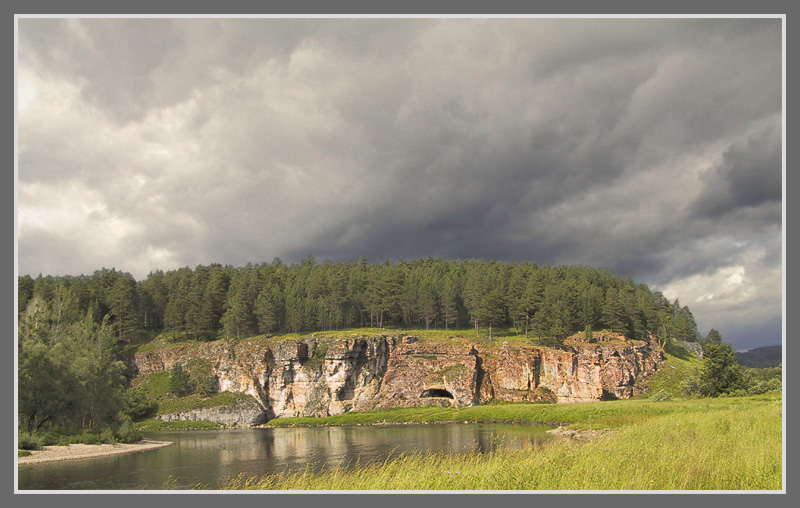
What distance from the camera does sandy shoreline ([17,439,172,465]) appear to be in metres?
38.5

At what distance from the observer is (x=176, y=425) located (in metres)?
83.7

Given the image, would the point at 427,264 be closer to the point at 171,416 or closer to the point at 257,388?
the point at 257,388

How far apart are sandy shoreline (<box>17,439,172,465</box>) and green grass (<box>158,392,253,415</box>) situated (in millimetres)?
36489

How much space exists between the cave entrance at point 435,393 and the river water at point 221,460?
37.9 m

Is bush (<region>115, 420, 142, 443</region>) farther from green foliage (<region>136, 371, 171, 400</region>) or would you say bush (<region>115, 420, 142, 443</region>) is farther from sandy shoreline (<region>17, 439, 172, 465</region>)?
green foliage (<region>136, 371, 171, 400</region>)

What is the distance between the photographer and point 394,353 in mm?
97875

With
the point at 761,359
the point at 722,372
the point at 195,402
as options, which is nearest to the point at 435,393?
the point at 195,402

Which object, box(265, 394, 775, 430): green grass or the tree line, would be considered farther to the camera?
the tree line

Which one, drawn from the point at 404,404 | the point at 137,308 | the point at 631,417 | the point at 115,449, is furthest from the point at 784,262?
the point at 137,308

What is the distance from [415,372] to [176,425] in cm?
4497

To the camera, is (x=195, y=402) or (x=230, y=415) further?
(x=195, y=402)

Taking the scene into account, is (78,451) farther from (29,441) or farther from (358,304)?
(358,304)

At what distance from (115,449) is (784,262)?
57.5 m

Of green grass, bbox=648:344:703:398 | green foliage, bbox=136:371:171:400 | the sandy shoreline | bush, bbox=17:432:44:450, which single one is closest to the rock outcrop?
green foliage, bbox=136:371:171:400
